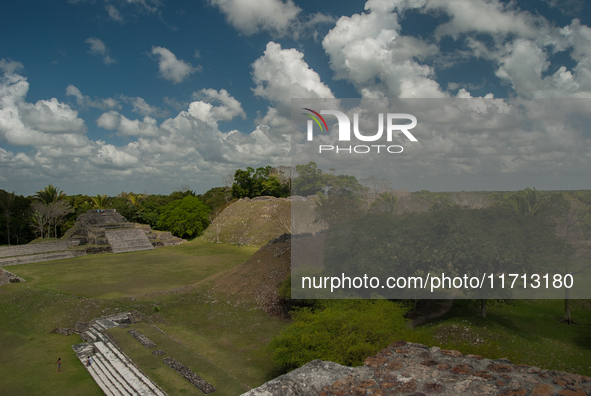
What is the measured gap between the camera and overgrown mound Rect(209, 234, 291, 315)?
16.4 m

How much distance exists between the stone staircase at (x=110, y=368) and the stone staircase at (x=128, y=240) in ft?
76.9

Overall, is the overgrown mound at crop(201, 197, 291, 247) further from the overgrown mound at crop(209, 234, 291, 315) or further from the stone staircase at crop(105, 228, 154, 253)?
the overgrown mound at crop(209, 234, 291, 315)

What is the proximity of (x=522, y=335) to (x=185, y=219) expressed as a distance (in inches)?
1545

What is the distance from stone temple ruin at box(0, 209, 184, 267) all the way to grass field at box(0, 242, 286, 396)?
18.2ft

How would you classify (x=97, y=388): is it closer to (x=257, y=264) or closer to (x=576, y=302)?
(x=257, y=264)

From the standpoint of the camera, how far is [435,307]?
16.3 meters

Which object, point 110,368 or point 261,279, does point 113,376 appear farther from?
point 261,279

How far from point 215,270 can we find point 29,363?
1436 centimetres

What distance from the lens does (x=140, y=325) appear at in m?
13.7

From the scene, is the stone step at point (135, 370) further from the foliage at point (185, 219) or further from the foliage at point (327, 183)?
the foliage at point (185, 219)

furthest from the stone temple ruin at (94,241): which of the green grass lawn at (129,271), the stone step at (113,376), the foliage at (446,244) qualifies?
the foliage at (446,244)

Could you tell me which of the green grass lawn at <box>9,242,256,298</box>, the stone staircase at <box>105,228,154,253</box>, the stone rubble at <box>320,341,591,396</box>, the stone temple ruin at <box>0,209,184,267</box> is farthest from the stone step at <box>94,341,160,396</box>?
the stone staircase at <box>105,228,154,253</box>

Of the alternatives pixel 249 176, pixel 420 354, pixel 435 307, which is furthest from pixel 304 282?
pixel 249 176

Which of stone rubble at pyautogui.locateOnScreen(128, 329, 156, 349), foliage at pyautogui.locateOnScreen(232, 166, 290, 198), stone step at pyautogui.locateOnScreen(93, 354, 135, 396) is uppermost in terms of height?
foliage at pyautogui.locateOnScreen(232, 166, 290, 198)
